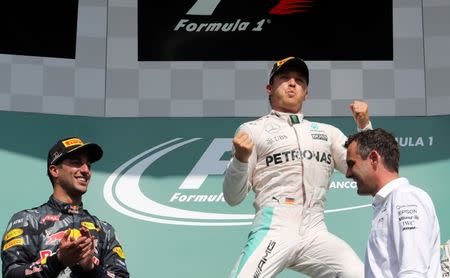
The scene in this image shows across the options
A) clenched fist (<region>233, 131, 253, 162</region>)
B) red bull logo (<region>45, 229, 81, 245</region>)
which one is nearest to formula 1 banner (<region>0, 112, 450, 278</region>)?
clenched fist (<region>233, 131, 253, 162</region>)

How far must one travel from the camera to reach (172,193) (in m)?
6.63

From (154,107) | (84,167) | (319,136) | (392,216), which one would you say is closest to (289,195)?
(319,136)

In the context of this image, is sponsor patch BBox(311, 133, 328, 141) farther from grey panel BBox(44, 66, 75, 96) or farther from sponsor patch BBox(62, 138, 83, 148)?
grey panel BBox(44, 66, 75, 96)

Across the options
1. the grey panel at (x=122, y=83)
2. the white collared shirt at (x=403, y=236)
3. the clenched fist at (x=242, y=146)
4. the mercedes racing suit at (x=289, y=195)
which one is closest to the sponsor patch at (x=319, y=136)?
the mercedes racing suit at (x=289, y=195)

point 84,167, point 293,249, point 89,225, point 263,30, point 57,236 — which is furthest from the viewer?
point 263,30

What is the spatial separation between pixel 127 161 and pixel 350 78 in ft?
5.92

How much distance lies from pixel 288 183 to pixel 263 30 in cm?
266

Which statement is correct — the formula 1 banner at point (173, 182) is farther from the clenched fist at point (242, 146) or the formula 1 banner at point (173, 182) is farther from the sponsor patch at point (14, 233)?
the sponsor patch at point (14, 233)

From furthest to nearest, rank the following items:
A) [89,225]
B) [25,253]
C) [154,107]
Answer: [154,107]
[89,225]
[25,253]

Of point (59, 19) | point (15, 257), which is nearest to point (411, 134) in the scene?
point (59, 19)

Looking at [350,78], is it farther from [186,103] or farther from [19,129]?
[19,129]

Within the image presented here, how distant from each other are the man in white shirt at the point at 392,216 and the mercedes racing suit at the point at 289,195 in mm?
1122

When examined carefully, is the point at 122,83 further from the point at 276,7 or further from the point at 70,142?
the point at 70,142

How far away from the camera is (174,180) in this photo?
6.68 metres
